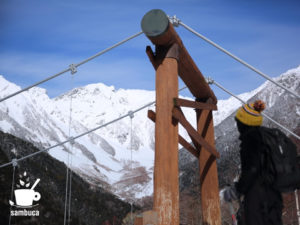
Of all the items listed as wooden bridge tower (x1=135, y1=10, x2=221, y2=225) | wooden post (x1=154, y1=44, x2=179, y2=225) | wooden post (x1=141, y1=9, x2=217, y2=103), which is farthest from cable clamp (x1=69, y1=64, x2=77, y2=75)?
wooden post (x1=154, y1=44, x2=179, y2=225)

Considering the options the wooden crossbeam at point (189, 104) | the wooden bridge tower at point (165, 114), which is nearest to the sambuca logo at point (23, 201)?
the wooden crossbeam at point (189, 104)

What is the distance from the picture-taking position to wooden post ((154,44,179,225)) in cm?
338

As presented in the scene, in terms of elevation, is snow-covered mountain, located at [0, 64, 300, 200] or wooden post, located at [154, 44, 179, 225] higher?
snow-covered mountain, located at [0, 64, 300, 200]

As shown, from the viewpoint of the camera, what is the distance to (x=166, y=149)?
3.51 meters

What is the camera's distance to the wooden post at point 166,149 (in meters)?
3.38

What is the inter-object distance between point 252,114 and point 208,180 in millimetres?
3064

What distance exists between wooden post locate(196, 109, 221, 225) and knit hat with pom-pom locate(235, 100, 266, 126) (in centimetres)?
296

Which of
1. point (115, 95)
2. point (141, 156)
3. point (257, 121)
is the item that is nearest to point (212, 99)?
point (257, 121)

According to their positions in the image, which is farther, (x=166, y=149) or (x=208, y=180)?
(x=208, y=180)

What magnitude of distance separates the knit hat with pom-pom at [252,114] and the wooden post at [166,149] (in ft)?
4.04

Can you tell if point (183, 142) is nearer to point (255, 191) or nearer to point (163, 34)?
point (163, 34)

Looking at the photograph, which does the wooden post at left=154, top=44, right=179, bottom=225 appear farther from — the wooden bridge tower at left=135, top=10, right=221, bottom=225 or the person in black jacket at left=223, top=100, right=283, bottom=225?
the person in black jacket at left=223, top=100, right=283, bottom=225

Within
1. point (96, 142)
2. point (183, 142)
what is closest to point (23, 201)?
point (183, 142)

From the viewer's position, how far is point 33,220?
51.8 ft
